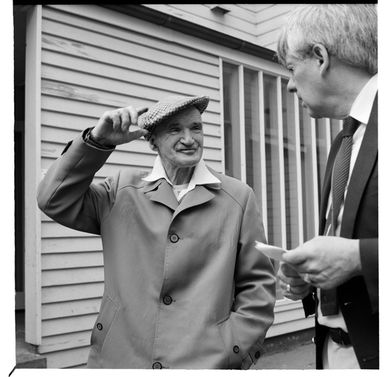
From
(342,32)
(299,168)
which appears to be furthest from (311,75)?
(299,168)

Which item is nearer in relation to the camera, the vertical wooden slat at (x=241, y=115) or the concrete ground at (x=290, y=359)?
the concrete ground at (x=290, y=359)

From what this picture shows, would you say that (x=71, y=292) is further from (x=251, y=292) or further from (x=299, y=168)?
(x=299, y=168)

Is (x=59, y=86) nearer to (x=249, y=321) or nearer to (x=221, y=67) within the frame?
(x=221, y=67)

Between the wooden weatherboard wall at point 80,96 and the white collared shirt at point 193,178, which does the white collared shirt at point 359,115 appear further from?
the wooden weatherboard wall at point 80,96

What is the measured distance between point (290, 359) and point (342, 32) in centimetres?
387

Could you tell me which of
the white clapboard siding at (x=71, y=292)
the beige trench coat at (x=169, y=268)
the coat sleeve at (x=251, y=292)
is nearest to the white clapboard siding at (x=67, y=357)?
the white clapboard siding at (x=71, y=292)

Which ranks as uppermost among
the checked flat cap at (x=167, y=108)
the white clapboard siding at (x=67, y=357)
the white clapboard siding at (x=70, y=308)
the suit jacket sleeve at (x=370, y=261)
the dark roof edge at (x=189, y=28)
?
the dark roof edge at (x=189, y=28)

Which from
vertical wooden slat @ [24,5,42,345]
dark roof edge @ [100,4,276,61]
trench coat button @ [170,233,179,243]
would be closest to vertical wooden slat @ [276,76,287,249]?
Result: dark roof edge @ [100,4,276,61]

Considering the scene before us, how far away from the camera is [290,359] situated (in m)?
4.56

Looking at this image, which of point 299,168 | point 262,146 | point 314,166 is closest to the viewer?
point 262,146

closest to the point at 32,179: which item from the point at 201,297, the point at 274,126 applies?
the point at 201,297

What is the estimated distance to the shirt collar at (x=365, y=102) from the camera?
1.31 meters

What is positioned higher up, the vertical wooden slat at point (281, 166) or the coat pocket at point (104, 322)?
the vertical wooden slat at point (281, 166)

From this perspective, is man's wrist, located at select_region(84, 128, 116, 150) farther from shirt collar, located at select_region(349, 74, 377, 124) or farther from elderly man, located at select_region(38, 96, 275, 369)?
shirt collar, located at select_region(349, 74, 377, 124)
